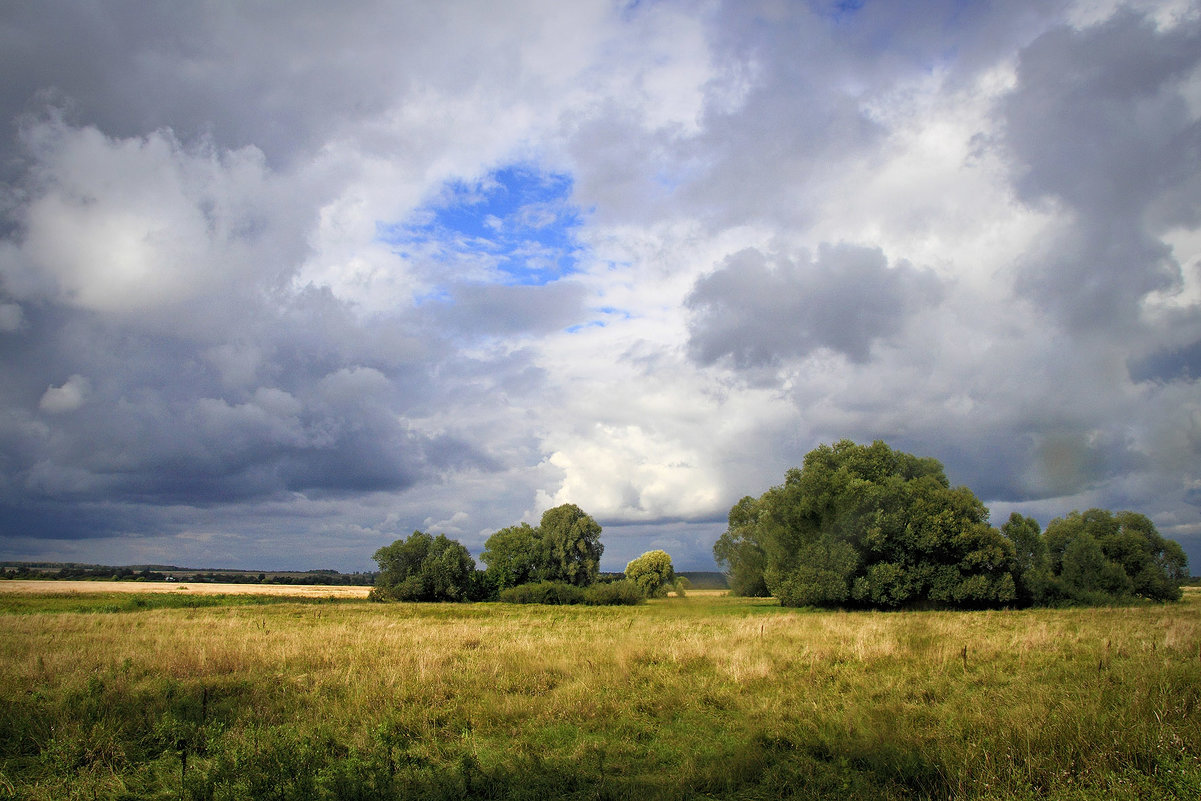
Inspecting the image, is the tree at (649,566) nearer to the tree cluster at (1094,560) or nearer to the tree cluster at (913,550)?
the tree cluster at (913,550)

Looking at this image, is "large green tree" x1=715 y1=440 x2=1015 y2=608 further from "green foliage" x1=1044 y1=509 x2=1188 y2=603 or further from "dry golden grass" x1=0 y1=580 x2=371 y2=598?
"dry golden grass" x1=0 y1=580 x2=371 y2=598

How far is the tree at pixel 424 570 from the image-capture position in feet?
261

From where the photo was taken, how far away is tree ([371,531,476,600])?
261ft

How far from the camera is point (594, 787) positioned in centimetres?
759

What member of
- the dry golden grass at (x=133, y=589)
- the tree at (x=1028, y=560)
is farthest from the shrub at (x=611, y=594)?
the dry golden grass at (x=133, y=589)

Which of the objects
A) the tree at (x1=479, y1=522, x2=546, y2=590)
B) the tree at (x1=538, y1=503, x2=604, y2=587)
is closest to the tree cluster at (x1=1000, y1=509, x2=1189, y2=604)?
the tree at (x1=538, y1=503, x2=604, y2=587)

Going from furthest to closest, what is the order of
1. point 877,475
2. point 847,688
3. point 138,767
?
point 877,475 < point 847,688 < point 138,767

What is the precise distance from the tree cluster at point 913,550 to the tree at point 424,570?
42.6m

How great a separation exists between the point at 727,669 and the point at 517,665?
4899 mm

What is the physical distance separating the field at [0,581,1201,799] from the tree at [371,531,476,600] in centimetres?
6485

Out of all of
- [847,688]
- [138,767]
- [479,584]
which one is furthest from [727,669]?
[479,584]

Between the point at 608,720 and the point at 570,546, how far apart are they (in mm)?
76475

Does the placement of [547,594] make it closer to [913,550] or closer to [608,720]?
[913,550]

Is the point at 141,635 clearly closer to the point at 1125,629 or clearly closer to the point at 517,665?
the point at 517,665
